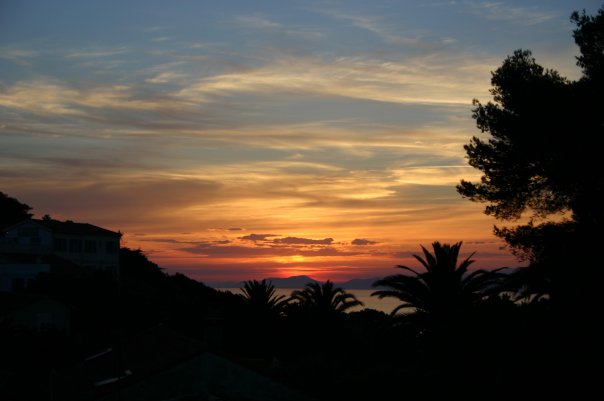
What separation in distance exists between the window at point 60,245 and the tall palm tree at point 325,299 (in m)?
39.6

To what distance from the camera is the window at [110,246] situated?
10150 centimetres

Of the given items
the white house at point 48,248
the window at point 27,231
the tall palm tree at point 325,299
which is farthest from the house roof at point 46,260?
the tall palm tree at point 325,299

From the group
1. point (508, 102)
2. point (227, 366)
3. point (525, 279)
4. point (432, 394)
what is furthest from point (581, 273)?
point (508, 102)

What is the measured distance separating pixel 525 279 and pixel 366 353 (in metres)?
20.6

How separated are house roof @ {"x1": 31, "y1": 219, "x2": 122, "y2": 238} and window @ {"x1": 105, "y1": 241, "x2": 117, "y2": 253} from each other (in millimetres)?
1128

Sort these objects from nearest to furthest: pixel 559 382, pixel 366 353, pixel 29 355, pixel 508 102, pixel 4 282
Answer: pixel 559 382 → pixel 508 102 → pixel 366 353 → pixel 29 355 → pixel 4 282

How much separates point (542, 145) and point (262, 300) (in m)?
33.8

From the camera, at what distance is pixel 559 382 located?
2444cm

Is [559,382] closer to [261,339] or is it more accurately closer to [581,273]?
[581,273]

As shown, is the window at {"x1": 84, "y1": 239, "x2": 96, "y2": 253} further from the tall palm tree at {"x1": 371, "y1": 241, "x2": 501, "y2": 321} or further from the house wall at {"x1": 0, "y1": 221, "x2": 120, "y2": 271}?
the tall palm tree at {"x1": 371, "y1": 241, "x2": 501, "y2": 321}

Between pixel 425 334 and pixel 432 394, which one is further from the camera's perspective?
Result: pixel 425 334

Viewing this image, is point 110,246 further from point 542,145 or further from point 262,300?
point 542,145

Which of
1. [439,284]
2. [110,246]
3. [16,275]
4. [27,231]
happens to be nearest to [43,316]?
[16,275]

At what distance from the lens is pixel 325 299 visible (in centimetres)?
6288
